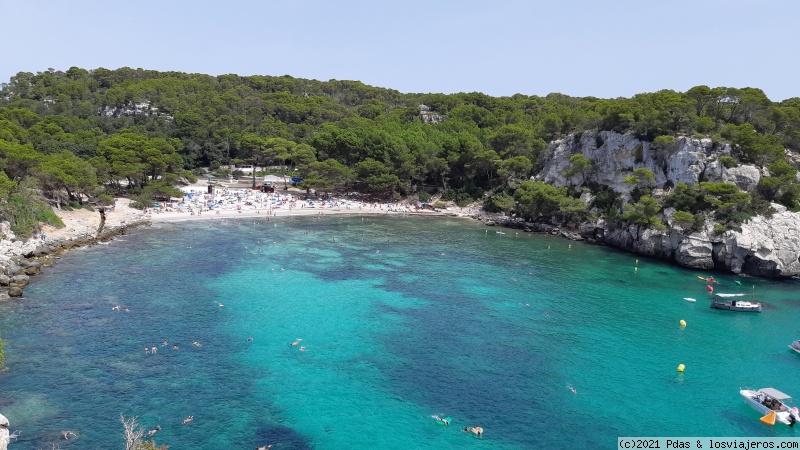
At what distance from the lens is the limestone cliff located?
57656 mm

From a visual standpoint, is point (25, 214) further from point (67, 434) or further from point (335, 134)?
point (335, 134)

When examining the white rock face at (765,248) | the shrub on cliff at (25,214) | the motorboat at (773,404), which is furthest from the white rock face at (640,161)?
the shrub on cliff at (25,214)

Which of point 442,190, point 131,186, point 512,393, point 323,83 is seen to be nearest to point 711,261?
point 512,393

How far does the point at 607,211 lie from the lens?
241 feet

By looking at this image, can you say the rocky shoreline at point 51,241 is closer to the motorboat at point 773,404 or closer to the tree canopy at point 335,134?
the tree canopy at point 335,134

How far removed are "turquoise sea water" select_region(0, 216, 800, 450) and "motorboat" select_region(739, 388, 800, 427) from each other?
567mm

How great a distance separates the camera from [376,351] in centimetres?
3562

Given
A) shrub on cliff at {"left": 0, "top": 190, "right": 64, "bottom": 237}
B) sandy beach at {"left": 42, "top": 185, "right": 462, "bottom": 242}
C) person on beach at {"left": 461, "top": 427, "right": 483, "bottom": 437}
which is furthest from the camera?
sandy beach at {"left": 42, "top": 185, "right": 462, "bottom": 242}

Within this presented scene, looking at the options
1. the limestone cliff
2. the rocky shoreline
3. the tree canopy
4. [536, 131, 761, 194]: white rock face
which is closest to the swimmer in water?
the rocky shoreline

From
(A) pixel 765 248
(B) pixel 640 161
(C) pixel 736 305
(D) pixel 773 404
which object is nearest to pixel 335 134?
(B) pixel 640 161

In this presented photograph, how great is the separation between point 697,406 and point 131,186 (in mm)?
80379

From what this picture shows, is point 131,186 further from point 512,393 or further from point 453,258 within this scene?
point 512,393

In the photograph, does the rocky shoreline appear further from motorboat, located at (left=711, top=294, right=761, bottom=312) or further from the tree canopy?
motorboat, located at (left=711, top=294, right=761, bottom=312)

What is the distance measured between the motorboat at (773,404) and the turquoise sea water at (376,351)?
567mm
